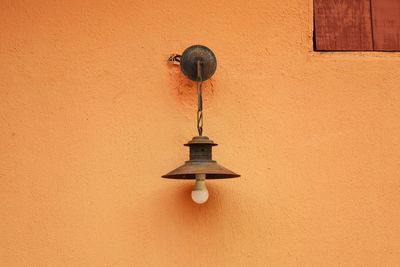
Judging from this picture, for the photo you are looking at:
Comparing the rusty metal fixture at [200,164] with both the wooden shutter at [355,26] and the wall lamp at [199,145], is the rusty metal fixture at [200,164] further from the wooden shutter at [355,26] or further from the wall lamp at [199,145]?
the wooden shutter at [355,26]

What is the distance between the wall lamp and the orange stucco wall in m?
0.06

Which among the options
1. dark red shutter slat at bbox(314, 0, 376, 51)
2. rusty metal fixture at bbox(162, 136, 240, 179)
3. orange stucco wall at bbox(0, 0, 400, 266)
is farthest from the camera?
dark red shutter slat at bbox(314, 0, 376, 51)

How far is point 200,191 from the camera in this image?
158 cm

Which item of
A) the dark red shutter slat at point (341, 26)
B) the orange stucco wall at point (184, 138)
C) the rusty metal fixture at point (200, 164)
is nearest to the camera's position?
the rusty metal fixture at point (200, 164)

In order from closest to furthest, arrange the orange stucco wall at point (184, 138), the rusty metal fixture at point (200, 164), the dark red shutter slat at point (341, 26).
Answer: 1. the rusty metal fixture at point (200, 164)
2. the orange stucco wall at point (184, 138)
3. the dark red shutter slat at point (341, 26)

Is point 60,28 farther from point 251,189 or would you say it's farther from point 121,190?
point 251,189

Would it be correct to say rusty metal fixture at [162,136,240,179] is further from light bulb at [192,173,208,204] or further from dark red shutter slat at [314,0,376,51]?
dark red shutter slat at [314,0,376,51]

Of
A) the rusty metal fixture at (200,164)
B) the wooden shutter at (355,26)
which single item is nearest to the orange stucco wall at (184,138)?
the wooden shutter at (355,26)

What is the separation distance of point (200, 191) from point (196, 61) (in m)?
0.45

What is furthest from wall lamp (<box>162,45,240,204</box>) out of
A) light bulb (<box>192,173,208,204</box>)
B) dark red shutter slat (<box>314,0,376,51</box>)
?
dark red shutter slat (<box>314,0,376,51</box>)

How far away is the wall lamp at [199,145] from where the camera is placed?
1511 mm

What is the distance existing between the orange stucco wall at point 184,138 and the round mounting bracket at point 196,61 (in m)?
0.06

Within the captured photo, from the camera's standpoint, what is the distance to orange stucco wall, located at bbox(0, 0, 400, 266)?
5.44 ft

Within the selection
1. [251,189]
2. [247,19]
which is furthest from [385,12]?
[251,189]
